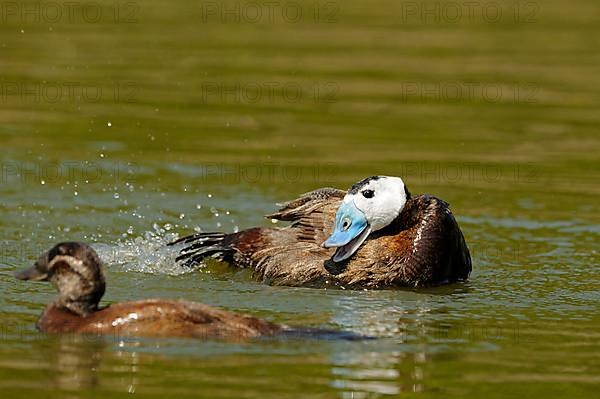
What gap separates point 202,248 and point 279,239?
851 mm

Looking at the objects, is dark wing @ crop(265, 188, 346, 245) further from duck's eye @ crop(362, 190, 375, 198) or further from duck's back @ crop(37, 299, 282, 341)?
duck's back @ crop(37, 299, 282, 341)

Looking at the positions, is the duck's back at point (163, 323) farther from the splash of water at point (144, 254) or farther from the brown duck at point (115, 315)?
the splash of water at point (144, 254)

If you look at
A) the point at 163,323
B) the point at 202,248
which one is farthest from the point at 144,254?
the point at 163,323

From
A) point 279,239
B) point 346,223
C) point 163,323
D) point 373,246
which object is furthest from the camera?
point 279,239

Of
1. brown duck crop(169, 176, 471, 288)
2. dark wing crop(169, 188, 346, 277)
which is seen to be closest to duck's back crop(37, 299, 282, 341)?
brown duck crop(169, 176, 471, 288)

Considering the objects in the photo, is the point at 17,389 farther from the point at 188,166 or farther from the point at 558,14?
the point at 558,14

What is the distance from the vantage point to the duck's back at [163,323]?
9.79 m

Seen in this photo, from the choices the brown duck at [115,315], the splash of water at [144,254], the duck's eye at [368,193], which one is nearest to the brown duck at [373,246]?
the duck's eye at [368,193]

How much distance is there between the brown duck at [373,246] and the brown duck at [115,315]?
2.23m

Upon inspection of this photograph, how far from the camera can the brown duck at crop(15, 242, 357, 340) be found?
9.80 m

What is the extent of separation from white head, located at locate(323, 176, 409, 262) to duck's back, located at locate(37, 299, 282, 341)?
2.45 meters

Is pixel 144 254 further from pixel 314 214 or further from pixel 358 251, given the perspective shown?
pixel 358 251

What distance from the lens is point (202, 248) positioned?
13.4 m

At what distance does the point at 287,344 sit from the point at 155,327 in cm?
90
